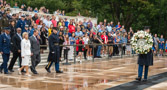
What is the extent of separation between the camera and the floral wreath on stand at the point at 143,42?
1229cm

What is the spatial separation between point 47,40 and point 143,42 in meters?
10.4

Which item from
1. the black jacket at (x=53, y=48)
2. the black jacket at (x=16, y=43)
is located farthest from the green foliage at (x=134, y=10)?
the black jacket at (x=16, y=43)

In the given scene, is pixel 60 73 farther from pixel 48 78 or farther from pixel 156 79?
pixel 156 79

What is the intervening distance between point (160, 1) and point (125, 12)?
13.8 feet

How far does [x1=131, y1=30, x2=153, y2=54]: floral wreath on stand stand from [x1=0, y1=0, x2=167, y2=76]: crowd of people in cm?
380

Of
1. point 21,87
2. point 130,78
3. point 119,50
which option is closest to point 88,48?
point 119,50

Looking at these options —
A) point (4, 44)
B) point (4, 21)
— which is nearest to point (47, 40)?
point (4, 21)

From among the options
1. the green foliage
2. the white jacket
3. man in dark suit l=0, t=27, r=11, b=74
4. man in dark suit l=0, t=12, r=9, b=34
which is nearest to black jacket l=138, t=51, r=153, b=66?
the white jacket

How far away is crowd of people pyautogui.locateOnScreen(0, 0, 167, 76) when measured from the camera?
14.2m

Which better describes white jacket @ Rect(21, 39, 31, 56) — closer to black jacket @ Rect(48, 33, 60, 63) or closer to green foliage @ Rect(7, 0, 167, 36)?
black jacket @ Rect(48, 33, 60, 63)

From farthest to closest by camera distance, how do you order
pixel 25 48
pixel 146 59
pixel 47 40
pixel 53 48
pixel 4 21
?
pixel 47 40 < pixel 4 21 < pixel 53 48 < pixel 25 48 < pixel 146 59

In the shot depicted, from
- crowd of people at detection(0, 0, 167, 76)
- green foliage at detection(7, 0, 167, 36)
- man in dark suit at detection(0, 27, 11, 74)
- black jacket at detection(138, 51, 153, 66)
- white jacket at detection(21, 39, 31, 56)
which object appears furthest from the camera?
green foliage at detection(7, 0, 167, 36)

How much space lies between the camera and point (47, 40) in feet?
71.1

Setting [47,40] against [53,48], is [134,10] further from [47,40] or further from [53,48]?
[53,48]
